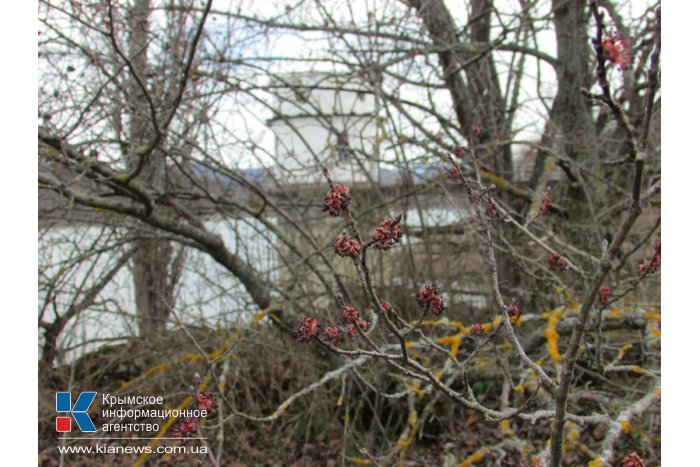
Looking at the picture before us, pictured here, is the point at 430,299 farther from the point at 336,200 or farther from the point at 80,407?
the point at 80,407

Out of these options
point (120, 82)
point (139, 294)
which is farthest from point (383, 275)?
point (120, 82)

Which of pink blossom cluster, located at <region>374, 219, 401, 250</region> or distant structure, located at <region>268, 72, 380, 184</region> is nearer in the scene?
pink blossom cluster, located at <region>374, 219, 401, 250</region>

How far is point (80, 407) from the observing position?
9.29 ft

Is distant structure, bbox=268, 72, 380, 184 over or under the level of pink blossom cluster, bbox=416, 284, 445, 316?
over

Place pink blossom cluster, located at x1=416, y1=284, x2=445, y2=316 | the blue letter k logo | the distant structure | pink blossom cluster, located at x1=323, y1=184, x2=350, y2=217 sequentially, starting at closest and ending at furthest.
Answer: pink blossom cluster, located at x1=323, y1=184, x2=350, y2=217 < pink blossom cluster, located at x1=416, y1=284, x2=445, y2=316 < the blue letter k logo < the distant structure

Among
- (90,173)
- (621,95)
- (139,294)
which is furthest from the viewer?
(139,294)

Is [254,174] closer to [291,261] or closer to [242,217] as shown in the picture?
[242,217]

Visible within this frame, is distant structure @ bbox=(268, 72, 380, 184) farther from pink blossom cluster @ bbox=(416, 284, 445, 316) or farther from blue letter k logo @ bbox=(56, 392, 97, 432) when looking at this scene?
pink blossom cluster @ bbox=(416, 284, 445, 316)

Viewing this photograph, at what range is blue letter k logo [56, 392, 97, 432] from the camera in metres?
2.71

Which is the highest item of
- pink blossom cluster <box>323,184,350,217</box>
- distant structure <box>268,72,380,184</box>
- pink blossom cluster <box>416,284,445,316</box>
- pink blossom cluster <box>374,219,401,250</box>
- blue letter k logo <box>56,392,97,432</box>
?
distant structure <box>268,72,380,184</box>

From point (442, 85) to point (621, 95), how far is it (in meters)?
1.27

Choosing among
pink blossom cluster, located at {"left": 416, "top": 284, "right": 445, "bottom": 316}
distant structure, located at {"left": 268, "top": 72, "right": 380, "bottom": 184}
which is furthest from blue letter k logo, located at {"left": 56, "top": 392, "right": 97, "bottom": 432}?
distant structure, located at {"left": 268, "top": 72, "right": 380, "bottom": 184}

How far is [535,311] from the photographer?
4.45 meters

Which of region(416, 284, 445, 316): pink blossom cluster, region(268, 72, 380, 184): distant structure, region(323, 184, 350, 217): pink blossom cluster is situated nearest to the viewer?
region(323, 184, 350, 217): pink blossom cluster
